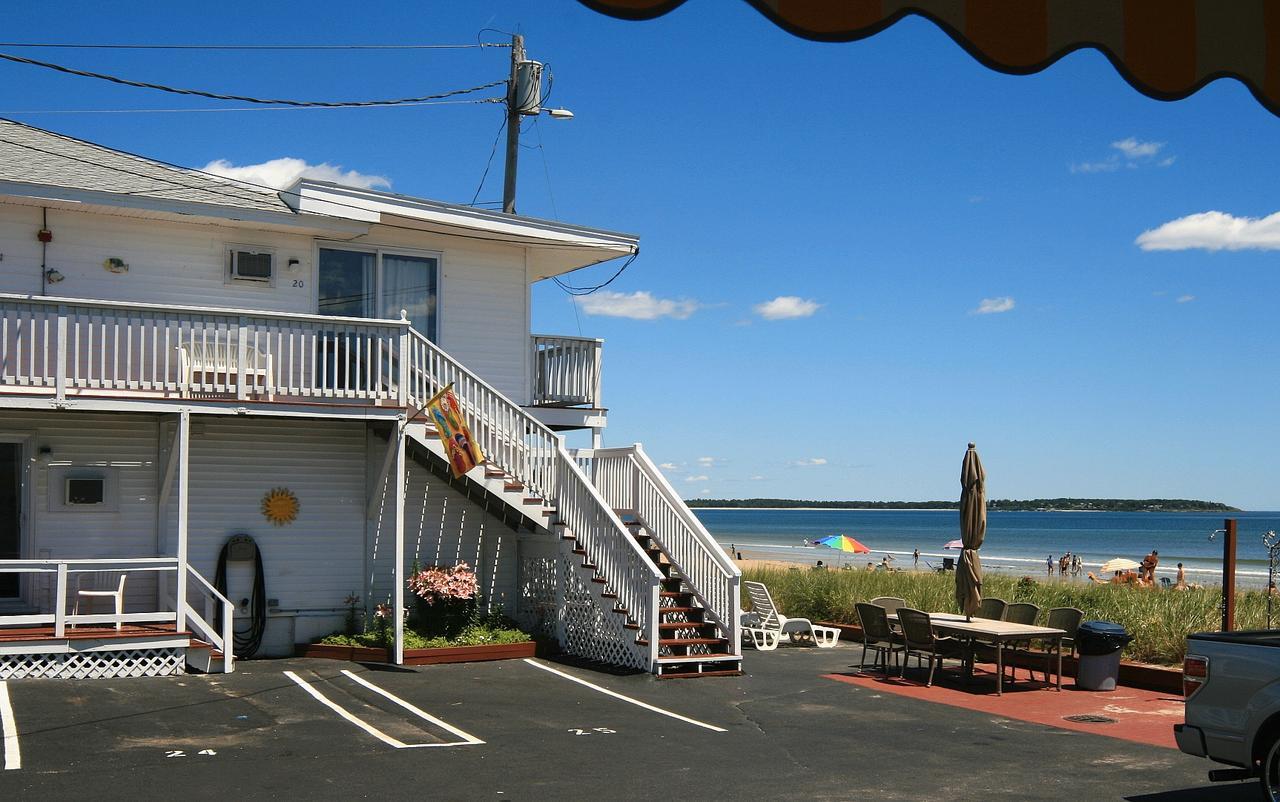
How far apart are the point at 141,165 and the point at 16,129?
9.24 feet

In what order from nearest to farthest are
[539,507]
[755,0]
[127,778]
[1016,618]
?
[755,0], [127,778], [1016,618], [539,507]

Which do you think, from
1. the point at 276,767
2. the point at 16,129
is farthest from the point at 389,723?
the point at 16,129

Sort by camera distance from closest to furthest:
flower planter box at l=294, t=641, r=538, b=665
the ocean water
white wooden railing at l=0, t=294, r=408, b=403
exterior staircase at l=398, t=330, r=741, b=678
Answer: white wooden railing at l=0, t=294, r=408, b=403
exterior staircase at l=398, t=330, r=741, b=678
flower planter box at l=294, t=641, r=538, b=665
the ocean water

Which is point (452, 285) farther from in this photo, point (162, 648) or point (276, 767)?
point (276, 767)

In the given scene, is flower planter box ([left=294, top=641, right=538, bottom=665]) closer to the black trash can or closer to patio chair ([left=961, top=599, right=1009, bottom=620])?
patio chair ([left=961, top=599, right=1009, bottom=620])

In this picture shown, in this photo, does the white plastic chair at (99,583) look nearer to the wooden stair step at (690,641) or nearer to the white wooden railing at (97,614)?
the white wooden railing at (97,614)

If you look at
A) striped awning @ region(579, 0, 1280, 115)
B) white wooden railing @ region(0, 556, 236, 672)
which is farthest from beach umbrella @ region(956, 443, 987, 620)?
striped awning @ region(579, 0, 1280, 115)

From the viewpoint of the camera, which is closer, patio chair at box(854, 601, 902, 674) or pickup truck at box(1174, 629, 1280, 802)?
pickup truck at box(1174, 629, 1280, 802)

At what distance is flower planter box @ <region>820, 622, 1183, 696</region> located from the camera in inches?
599

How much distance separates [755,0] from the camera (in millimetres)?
2625

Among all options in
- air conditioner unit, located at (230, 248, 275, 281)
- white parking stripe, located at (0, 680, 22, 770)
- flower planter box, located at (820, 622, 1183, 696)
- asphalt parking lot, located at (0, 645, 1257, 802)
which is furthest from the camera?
air conditioner unit, located at (230, 248, 275, 281)

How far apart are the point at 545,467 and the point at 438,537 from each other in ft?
7.30

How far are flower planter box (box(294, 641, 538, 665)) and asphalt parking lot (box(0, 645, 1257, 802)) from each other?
2.67 ft

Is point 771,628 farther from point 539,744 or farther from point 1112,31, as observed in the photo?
point 1112,31
